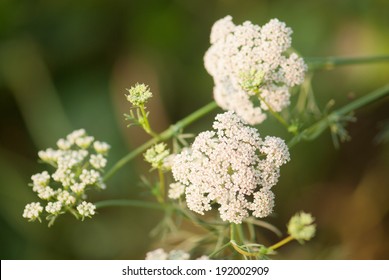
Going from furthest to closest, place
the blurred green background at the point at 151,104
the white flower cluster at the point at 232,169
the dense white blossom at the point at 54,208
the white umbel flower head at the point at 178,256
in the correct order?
the blurred green background at the point at 151,104, the white umbel flower head at the point at 178,256, the dense white blossom at the point at 54,208, the white flower cluster at the point at 232,169

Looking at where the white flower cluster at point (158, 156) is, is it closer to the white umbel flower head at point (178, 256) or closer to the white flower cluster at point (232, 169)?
the white flower cluster at point (232, 169)

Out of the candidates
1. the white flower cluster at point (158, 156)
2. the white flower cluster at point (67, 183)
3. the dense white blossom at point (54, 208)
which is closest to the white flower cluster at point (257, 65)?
the white flower cluster at point (158, 156)

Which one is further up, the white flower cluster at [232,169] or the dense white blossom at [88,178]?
the dense white blossom at [88,178]

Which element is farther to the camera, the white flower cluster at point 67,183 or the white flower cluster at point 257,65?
the white flower cluster at point 257,65

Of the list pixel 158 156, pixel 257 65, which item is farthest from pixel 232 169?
pixel 257 65

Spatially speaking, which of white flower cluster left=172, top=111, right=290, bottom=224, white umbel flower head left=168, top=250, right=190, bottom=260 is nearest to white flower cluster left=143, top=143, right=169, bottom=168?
white flower cluster left=172, top=111, right=290, bottom=224

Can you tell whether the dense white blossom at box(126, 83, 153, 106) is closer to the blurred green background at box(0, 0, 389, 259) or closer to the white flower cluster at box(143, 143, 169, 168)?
the white flower cluster at box(143, 143, 169, 168)
